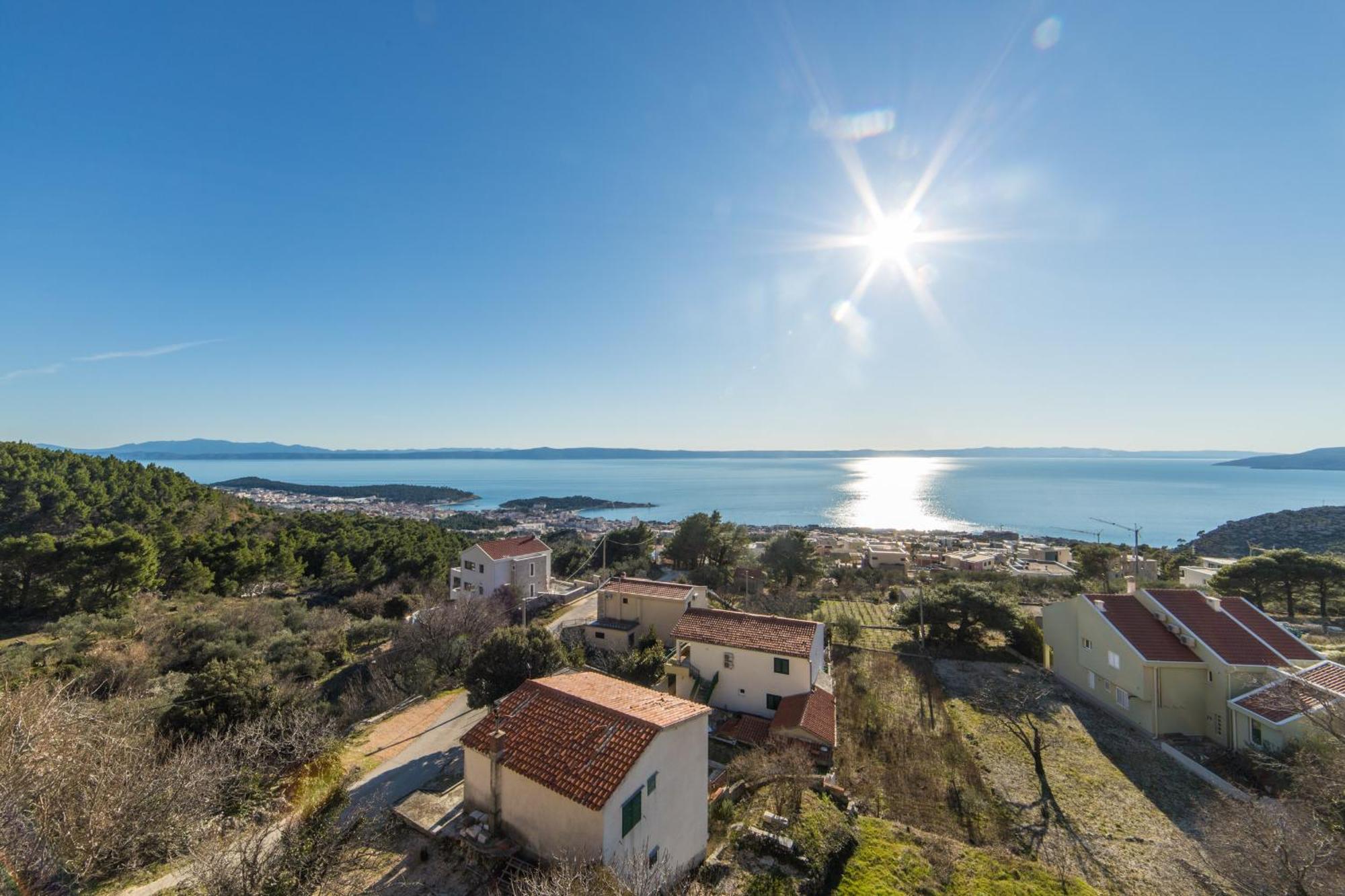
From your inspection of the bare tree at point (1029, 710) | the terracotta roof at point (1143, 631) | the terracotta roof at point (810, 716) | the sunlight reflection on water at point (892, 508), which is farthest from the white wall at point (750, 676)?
the sunlight reflection on water at point (892, 508)

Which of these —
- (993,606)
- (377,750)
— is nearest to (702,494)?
(993,606)

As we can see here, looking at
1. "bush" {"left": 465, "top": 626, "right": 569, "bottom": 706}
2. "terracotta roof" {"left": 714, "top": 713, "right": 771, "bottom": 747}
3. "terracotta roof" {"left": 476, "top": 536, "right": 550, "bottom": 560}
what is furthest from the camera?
"terracotta roof" {"left": 476, "top": 536, "right": 550, "bottom": 560}

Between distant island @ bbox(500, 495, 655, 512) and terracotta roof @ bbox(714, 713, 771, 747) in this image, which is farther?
distant island @ bbox(500, 495, 655, 512)

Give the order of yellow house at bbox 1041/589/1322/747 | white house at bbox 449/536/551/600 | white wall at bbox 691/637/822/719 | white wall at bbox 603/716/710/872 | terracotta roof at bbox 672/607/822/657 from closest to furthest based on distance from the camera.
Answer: white wall at bbox 603/716/710/872 < yellow house at bbox 1041/589/1322/747 < white wall at bbox 691/637/822/719 < terracotta roof at bbox 672/607/822/657 < white house at bbox 449/536/551/600

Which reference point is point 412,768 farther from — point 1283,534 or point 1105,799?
point 1283,534

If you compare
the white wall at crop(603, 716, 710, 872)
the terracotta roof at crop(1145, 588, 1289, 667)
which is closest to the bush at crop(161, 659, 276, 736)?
the white wall at crop(603, 716, 710, 872)

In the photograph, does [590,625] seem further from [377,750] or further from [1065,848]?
[1065,848]

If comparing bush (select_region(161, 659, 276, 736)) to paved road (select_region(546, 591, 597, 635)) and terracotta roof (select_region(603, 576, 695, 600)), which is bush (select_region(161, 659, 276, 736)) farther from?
terracotta roof (select_region(603, 576, 695, 600))
